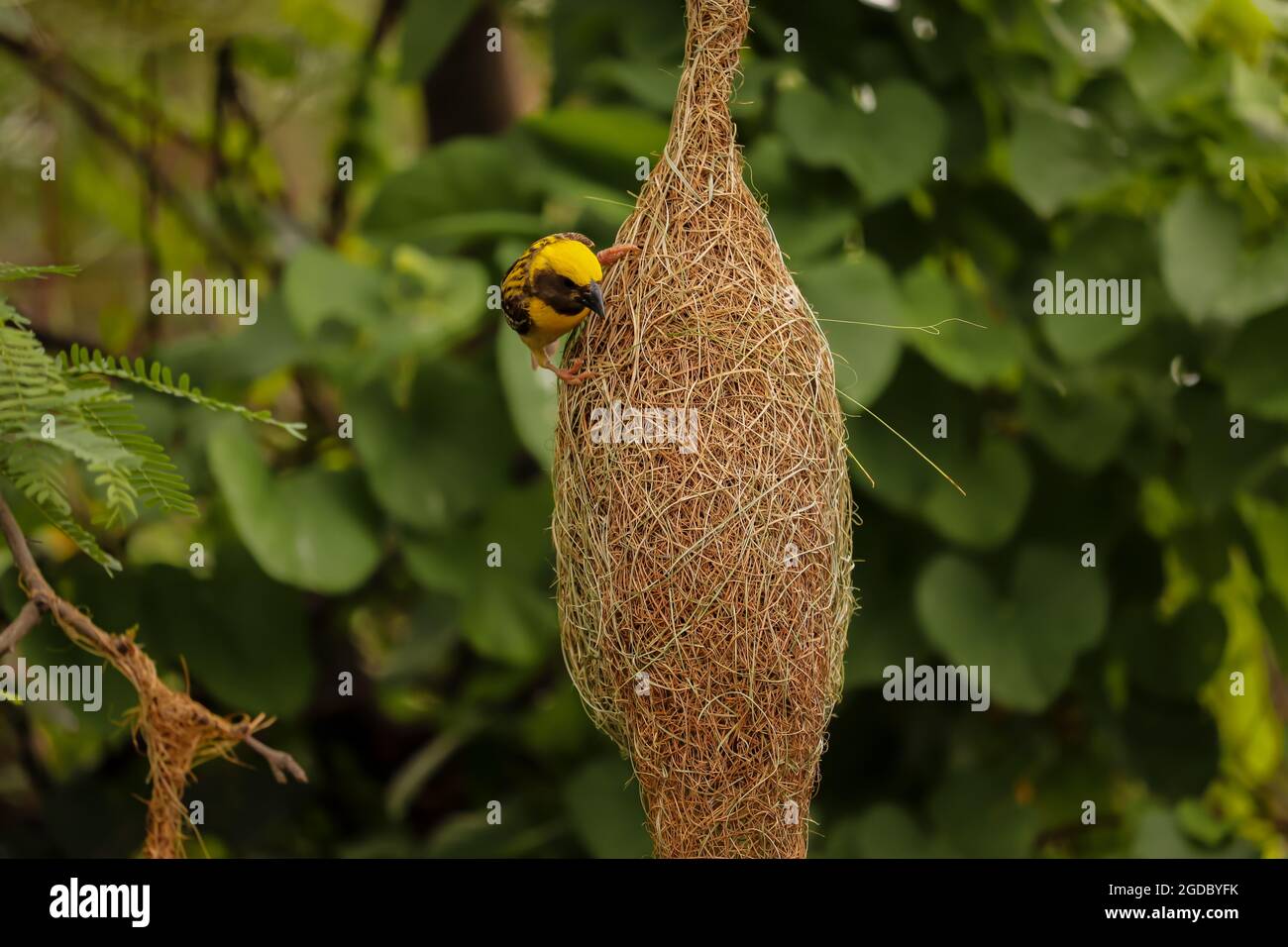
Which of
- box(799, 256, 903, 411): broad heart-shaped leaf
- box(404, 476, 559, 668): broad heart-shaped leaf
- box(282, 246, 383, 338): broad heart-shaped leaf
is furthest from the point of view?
box(404, 476, 559, 668): broad heart-shaped leaf

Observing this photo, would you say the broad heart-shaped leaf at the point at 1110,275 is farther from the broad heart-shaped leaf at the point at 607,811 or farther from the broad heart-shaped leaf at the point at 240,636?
the broad heart-shaped leaf at the point at 240,636

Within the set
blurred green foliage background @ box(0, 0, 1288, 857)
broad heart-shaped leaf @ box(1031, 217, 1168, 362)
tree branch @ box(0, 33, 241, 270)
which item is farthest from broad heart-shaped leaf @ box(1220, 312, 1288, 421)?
tree branch @ box(0, 33, 241, 270)

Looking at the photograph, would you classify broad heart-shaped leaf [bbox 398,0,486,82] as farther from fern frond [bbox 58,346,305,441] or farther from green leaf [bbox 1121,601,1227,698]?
green leaf [bbox 1121,601,1227,698]

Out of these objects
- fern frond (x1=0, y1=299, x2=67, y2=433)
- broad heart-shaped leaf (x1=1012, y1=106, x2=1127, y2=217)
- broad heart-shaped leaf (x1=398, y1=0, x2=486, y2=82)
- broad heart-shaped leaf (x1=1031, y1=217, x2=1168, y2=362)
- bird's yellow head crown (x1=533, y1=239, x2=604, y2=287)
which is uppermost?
broad heart-shaped leaf (x1=398, y1=0, x2=486, y2=82)

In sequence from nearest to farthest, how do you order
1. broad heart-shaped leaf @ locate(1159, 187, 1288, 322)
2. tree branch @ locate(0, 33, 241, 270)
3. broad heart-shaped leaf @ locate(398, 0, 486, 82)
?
broad heart-shaped leaf @ locate(1159, 187, 1288, 322), broad heart-shaped leaf @ locate(398, 0, 486, 82), tree branch @ locate(0, 33, 241, 270)

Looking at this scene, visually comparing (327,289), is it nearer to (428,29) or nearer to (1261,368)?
(428,29)

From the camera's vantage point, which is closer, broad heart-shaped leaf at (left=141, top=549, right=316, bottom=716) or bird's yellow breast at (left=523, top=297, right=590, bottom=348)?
bird's yellow breast at (left=523, top=297, right=590, bottom=348)
